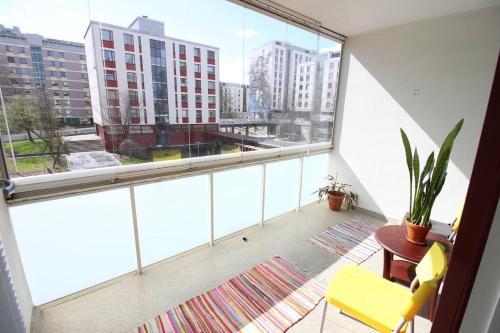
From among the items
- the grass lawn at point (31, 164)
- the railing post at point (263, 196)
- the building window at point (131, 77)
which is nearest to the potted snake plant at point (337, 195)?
the railing post at point (263, 196)

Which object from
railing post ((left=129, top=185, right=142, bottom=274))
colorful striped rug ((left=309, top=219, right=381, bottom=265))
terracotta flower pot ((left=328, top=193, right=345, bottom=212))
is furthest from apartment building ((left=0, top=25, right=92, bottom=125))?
terracotta flower pot ((left=328, top=193, right=345, bottom=212))

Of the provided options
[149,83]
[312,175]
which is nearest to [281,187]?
[312,175]

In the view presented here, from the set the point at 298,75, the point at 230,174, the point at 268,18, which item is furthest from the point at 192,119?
the point at 298,75

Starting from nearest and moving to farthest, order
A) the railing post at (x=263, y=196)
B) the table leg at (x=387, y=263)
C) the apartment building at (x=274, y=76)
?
the table leg at (x=387, y=263), the apartment building at (x=274, y=76), the railing post at (x=263, y=196)

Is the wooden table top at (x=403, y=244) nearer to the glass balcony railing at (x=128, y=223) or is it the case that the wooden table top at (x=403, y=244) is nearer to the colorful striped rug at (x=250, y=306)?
the colorful striped rug at (x=250, y=306)

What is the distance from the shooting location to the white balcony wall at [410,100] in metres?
2.81

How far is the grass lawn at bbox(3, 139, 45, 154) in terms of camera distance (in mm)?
1687

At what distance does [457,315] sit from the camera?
541 millimetres

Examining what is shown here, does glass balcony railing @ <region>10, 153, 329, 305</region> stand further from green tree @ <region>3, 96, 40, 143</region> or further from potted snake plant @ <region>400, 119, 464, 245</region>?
potted snake plant @ <region>400, 119, 464, 245</region>

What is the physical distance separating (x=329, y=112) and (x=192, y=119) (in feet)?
8.63

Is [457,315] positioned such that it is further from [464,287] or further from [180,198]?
[180,198]

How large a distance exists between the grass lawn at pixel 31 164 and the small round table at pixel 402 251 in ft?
9.33

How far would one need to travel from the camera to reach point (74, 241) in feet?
6.95

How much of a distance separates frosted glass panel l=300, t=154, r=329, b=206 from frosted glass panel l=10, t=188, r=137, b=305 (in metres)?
2.78
